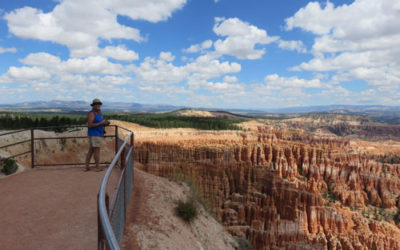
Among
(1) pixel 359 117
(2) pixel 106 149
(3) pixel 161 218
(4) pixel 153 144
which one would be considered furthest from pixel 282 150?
(1) pixel 359 117

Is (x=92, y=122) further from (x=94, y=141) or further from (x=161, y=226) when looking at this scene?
(x=161, y=226)

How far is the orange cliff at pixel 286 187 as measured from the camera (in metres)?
34.3

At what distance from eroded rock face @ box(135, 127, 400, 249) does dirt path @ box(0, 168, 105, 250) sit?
24.7 m

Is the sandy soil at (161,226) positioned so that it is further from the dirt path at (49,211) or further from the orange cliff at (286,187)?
the orange cliff at (286,187)

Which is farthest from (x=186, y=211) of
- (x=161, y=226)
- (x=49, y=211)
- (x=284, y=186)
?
(x=284, y=186)

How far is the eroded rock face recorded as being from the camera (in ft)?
112

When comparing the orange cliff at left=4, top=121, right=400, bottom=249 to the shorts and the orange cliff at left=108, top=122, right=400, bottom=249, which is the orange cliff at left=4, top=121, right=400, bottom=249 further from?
the shorts

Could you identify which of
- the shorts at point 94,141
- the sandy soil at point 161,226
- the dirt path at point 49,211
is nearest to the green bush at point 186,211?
the sandy soil at point 161,226

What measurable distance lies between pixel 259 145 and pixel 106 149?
33.9m

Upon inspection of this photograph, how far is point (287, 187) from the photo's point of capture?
4159 centimetres

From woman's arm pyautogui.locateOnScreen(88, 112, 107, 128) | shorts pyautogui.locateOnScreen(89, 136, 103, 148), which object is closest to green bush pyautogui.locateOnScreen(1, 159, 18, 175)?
shorts pyautogui.locateOnScreen(89, 136, 103, 148)

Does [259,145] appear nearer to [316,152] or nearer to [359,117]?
[316,152]

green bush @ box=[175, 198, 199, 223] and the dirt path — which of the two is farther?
green bush @ box=[175, 198, 199, 223]

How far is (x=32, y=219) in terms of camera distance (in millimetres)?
5211
